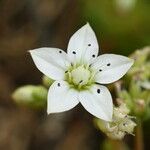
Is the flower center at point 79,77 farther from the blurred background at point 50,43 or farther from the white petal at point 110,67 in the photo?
the blurred background at point 50,43

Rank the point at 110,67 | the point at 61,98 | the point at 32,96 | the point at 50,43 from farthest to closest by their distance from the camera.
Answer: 1. the point at 50,43
2. the point at 32,96
3. the point at 110,67
4. the point at 61,98

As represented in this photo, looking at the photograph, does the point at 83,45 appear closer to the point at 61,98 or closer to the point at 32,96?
the point at 61,98

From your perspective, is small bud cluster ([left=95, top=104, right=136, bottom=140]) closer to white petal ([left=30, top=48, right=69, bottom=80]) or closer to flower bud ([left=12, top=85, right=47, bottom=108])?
white petal ([left=30, top=48, right=69, bottom=80])

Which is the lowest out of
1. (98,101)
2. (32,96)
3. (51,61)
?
(32,96)

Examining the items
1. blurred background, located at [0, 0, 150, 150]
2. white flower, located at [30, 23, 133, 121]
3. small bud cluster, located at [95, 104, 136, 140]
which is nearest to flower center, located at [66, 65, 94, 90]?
white flower, located at [30, 23, 133, 121]

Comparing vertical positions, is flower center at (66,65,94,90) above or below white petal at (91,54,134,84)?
below

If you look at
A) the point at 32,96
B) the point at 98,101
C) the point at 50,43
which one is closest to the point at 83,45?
the point at 98,101
